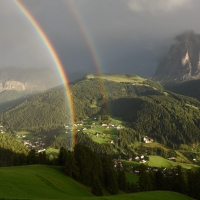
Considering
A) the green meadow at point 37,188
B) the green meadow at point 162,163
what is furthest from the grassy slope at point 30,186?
the green meadow at point 162,163

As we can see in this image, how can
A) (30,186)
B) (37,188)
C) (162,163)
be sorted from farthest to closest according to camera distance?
1. (162,163)
2. (37,188)
3. (30,186)

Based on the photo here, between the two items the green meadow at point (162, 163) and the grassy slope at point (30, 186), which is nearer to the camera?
the grassy slope at point (30, 186)

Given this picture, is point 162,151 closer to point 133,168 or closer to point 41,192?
point 133,168

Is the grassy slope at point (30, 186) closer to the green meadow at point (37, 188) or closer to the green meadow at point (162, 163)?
the green meadow at point (37, 188)

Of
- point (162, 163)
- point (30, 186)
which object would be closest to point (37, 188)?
point (30, 186)

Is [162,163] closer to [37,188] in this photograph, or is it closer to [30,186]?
[37,188]

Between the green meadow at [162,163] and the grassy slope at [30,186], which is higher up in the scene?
the grassy slope at [30,186]

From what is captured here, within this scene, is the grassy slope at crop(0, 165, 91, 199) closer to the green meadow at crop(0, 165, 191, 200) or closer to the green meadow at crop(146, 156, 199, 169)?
the green meadow at crop(0, 165, 191, 200)

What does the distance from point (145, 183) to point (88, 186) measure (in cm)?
2069

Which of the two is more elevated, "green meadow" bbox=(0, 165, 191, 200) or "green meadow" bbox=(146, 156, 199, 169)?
"green meadow" bbox=(0, 165, 191, 200)

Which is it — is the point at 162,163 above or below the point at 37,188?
below

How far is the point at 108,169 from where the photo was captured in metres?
73.9

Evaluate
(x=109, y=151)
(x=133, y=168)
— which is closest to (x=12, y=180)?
(x=133, y=168)

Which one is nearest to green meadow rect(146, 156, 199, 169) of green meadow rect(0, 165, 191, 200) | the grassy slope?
green meadow rect(0, 165, 191, 200)
